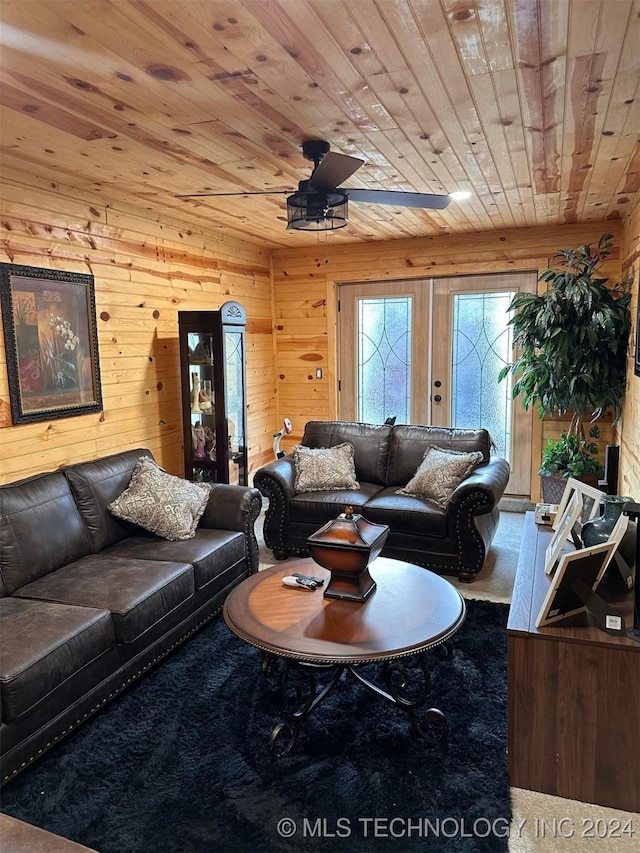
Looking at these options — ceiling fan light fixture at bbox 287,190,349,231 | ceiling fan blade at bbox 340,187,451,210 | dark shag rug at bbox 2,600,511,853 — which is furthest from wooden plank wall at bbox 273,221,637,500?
dark shag rug at bbox 2,600,511,853

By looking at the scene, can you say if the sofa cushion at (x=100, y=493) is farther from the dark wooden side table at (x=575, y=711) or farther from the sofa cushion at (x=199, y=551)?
the dark wooden side table at (x=575, y=711)

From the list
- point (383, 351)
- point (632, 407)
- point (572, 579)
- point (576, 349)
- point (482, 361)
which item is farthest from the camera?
point (383, 351)

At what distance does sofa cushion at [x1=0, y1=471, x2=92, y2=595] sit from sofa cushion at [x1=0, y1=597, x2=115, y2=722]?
0.20 m

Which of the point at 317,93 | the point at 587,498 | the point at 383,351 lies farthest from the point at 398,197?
the point at 383,351

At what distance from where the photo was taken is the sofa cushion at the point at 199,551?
10.2 ft

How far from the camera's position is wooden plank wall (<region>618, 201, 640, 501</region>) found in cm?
350

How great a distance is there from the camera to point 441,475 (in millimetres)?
4020

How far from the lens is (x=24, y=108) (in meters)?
2.31

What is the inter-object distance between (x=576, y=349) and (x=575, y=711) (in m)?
3.01

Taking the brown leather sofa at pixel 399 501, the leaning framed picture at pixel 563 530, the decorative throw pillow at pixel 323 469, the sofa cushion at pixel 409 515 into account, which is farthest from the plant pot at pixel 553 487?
the leaning framed picture at pixel 563 530

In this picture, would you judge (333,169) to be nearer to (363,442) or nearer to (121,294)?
(121,294)

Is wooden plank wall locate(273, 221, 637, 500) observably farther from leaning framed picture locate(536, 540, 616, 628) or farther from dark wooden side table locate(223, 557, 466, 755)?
leaning framed picture locate(536, 540, 616, 628)

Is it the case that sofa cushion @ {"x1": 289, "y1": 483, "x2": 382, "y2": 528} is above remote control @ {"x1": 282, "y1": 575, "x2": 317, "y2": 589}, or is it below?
below

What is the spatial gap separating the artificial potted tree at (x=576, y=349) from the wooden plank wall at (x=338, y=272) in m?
0.58
